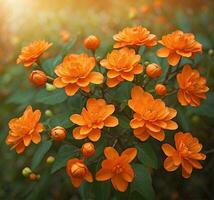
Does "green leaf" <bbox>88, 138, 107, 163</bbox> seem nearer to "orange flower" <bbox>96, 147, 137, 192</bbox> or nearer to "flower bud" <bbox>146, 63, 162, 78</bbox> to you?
"orange flower" <bbox>96, 147, 137, 192</bbox>

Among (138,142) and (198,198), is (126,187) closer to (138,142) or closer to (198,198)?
(138,142)

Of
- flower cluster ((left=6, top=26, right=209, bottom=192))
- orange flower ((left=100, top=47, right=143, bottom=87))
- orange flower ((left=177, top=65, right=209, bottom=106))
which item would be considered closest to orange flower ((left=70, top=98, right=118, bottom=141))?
flower cluster ((left=6, top=26, right=209, bottom=192))

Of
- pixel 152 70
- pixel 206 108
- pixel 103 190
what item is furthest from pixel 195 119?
pixel 103 190

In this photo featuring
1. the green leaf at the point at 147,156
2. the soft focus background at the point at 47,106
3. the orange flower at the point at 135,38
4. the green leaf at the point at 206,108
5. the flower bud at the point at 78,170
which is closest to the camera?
the flower bud at the point at 78,170

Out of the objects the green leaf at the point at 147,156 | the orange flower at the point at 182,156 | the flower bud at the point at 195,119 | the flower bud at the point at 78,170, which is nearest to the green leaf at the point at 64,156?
the flower bud at the point at 78,170

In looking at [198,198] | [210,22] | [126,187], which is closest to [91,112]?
[126,187]

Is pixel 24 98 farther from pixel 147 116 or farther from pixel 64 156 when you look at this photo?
pixel 147 116

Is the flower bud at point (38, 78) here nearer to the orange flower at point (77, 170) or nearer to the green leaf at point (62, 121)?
the green leaf at point (62, 121)
